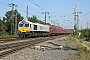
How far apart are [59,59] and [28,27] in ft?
85.6

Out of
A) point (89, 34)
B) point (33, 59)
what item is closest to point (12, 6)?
point (89, 34)

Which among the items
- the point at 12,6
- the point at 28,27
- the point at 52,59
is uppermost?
the point at 12,6

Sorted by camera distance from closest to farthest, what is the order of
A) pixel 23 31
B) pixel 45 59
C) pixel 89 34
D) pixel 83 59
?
pixel 83 59 → pixel 45 59 → pixel 23 31 → pixel 89 34

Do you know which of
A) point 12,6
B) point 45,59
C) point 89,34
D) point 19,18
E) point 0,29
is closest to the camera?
point 45,59

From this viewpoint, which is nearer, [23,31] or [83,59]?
[83,59]

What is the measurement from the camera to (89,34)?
1866 inches

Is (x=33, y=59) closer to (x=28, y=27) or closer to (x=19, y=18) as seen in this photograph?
(x=28, y=27)

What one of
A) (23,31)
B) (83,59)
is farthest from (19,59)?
(23,31)

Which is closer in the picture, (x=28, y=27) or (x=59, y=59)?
(x=59, y=59)

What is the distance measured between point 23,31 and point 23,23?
1.68 meters

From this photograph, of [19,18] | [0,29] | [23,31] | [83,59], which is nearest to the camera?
[83,59]

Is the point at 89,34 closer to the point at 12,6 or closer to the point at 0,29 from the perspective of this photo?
the point at 12,6

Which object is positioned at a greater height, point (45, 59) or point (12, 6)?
point (12, 6)

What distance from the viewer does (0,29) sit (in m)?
68.1
